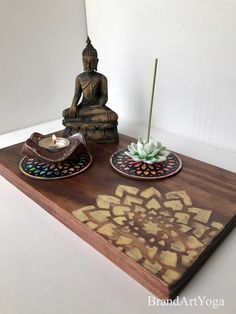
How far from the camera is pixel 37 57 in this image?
1.18 meters

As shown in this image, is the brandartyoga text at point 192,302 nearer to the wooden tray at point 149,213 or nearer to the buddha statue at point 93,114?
the wooden tray at point 149,213

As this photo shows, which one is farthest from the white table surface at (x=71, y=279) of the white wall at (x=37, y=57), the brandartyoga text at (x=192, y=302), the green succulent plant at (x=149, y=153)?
the white wall at (x=37, y=57)

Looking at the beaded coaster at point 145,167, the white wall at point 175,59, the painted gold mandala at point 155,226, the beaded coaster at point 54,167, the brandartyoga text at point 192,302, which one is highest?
the white wall at point 175,59

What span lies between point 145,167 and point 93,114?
0.27 meters

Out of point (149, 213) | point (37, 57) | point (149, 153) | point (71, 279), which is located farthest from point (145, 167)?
point (37, 57)

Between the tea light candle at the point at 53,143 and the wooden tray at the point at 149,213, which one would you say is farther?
the tea light candle at the point at 53,143

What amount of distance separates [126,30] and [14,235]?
85cm

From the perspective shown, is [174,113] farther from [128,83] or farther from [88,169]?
[88,169]

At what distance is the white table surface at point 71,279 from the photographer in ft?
1.49

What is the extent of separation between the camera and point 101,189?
2.28 ft

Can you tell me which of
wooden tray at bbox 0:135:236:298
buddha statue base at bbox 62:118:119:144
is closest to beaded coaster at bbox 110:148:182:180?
wooden tray at bbox 0:135:236:298

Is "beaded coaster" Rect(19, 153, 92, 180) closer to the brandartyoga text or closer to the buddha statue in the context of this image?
the buddha statue

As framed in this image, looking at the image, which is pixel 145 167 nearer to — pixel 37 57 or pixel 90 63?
pixel 90 63

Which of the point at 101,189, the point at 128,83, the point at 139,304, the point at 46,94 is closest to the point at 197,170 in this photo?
the point at 101,189
